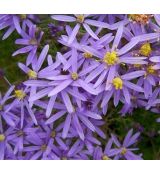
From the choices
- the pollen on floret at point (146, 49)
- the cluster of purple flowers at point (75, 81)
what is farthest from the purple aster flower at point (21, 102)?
the pollen on floret at point (146, 49)

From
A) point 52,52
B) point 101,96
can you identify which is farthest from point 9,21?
point 101,96

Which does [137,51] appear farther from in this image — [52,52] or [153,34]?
[52,52]

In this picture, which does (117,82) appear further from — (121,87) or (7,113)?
(7,113)

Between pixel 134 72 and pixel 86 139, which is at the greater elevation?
pixel 134 72

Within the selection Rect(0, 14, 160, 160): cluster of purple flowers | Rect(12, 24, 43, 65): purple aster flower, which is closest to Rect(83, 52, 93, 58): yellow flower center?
Rect(0, 14, 160, 160): cluster of purple flowers

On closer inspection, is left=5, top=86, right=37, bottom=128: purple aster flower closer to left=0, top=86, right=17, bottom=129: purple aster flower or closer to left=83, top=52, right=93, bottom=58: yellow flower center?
left=0, top=86, right=17, bottom=129: purple aster flower

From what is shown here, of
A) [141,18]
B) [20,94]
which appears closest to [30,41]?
[20,94]

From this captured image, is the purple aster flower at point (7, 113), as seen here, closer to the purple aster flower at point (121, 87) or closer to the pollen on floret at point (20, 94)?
Result: the pollen on floret at point (20, 94)
